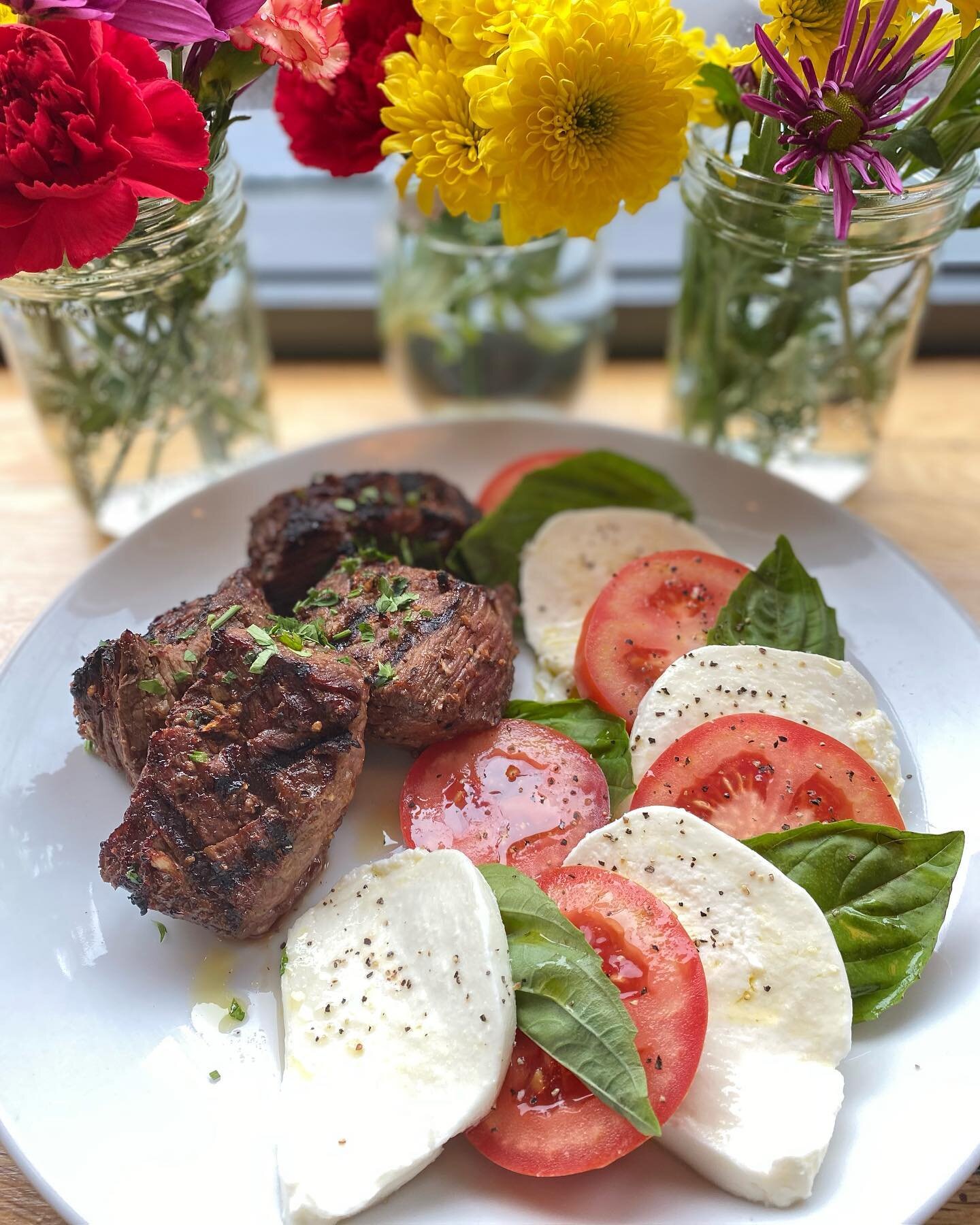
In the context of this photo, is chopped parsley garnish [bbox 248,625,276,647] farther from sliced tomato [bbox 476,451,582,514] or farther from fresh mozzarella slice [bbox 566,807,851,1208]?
sliced tomato [bbox 476,451,582,514]

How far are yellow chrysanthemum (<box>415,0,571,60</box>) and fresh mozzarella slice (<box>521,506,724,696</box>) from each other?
111 centimetres

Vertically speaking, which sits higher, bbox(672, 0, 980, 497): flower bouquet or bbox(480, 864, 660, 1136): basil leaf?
bbox(672, 0, 980, 497): flower bouquet

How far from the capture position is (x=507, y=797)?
232cm

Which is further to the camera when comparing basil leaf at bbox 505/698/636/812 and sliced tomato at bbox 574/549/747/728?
sliced tomato at bbox 574/549/747/728

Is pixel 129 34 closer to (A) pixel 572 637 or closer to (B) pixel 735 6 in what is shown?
(B) pixel 735 6

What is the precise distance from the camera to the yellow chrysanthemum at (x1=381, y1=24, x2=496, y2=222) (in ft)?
7.61

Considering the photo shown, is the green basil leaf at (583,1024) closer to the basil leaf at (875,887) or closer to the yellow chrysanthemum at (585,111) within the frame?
the basil leaf at (875,887)

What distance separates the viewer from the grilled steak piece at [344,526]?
2.69m

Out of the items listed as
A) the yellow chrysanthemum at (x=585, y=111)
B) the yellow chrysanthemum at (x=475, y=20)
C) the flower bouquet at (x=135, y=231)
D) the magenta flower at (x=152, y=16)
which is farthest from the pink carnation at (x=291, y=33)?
the yellow chrysanthemum at (x=585, y=111)

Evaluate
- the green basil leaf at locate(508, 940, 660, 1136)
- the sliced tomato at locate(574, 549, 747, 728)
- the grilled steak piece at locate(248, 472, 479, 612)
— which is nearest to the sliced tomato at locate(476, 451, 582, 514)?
the grilled steak piece at locate(248, 472, 479, 612)

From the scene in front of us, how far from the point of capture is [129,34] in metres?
2.04

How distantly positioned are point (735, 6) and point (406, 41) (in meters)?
0.82

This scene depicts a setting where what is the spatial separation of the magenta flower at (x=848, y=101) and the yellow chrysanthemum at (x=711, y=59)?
→ 4.3 inches

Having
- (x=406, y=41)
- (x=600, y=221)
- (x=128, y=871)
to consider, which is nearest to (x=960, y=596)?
(x=600, y=221)
